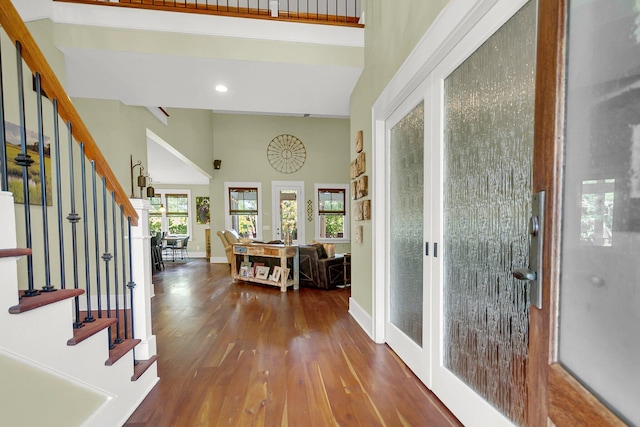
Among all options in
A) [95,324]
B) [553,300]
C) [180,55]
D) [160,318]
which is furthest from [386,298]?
[180,55]

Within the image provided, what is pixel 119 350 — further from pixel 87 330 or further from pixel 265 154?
pixel 265 154

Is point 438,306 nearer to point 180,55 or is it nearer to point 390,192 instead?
point 390,192

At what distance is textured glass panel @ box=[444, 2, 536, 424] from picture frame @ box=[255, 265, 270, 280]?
139 inches

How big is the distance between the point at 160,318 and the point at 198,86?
2.76 metres

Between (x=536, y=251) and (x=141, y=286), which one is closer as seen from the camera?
(x=536, y=251)

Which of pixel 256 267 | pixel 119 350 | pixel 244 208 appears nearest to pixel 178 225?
pixel 244 208

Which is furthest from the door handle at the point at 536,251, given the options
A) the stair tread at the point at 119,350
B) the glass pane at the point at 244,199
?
the glass pane at the point at 244,199

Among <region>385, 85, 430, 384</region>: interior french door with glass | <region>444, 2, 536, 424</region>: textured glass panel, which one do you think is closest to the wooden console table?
<region>385, 85, 430, 384</region>: interior french door with glass

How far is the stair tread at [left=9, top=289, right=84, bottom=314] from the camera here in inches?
38.5

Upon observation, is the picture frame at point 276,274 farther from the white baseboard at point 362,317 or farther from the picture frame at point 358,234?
the picture frame at point 358,234

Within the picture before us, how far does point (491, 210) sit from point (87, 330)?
2026 millimetres

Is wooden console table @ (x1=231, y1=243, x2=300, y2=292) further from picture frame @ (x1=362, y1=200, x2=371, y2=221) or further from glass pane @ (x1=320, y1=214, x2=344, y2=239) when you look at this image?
glass pane @ (x1=320, y1=214, x2=344, y2=239)

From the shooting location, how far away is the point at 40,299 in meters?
1.08

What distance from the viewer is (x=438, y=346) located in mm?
1656
